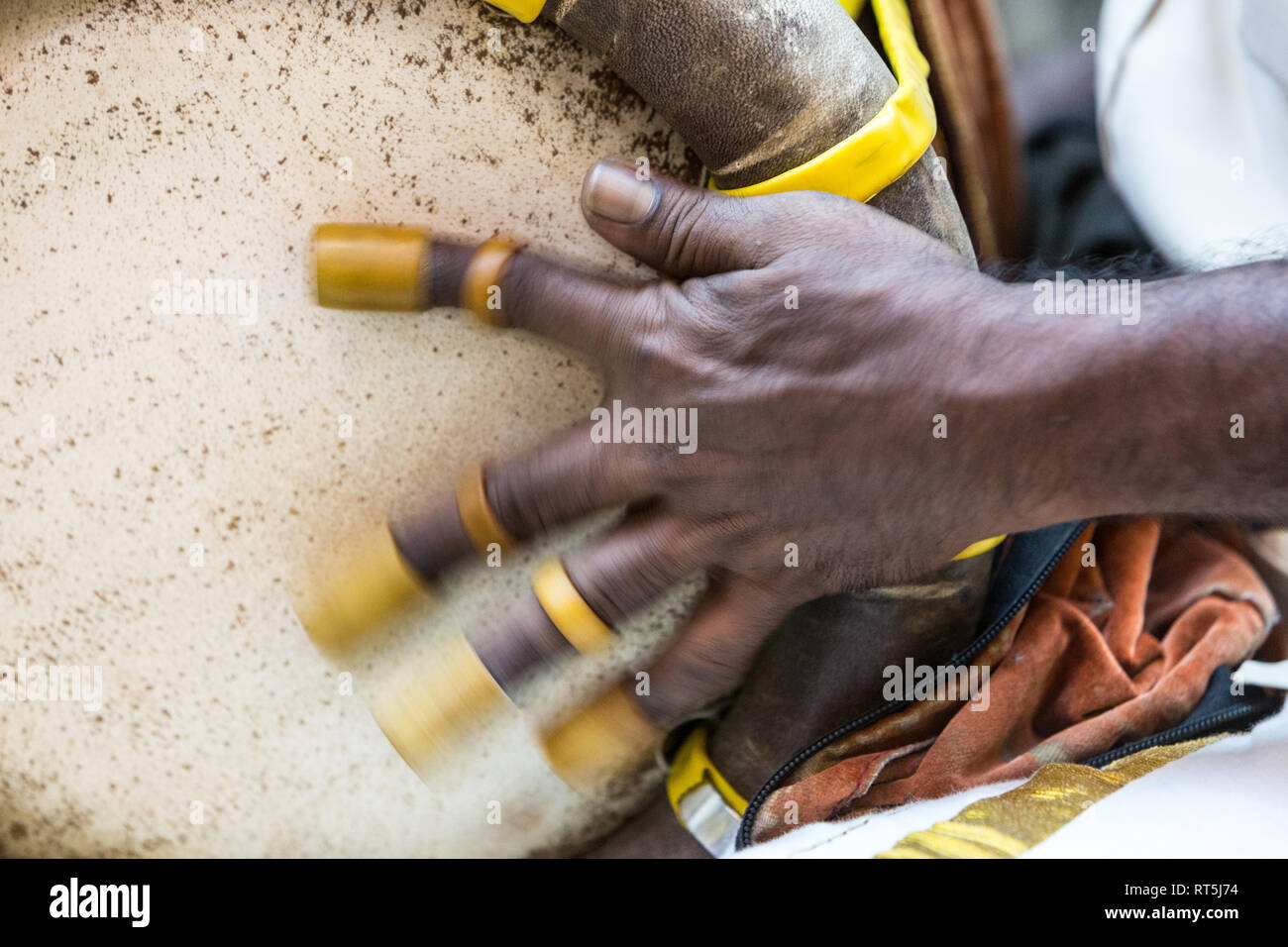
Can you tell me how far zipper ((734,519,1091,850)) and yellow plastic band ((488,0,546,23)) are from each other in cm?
50

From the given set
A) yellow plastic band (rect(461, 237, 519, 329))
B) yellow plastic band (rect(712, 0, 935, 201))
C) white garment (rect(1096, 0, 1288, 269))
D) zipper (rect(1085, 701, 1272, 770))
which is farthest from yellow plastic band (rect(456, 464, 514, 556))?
white garment (rect(1096, 0, 1288, 269))

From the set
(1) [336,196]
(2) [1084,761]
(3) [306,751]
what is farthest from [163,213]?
(2) [1084,761]

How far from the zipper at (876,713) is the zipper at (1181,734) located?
0.35ft

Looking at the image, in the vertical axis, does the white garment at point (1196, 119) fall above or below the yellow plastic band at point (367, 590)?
above

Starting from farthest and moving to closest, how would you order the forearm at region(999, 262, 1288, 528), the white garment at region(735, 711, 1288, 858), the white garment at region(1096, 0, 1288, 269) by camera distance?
1. the white garment at region(1096, 0, 1288, 269)
2. the white garment at region(735, 711, 1288, 858)
3. the forearm at region(999, 262, 1288, 528)

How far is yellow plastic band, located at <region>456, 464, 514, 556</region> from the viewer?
21.8 inches

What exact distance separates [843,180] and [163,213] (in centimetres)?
40

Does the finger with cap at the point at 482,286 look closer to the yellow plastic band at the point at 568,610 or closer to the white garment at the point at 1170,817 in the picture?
the yellow plastic band at the point at 568,610

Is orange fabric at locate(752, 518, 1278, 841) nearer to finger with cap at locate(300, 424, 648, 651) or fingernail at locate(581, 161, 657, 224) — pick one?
finger with cap at locate(300, 424, 648, 651)

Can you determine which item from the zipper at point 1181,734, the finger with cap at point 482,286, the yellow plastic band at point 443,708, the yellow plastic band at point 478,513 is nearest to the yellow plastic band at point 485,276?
the finger with cap at point 482,286

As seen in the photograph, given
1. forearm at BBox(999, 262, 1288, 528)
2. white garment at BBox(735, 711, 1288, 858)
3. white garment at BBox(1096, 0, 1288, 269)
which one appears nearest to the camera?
forearm at BBox(999, 262, 1288, 528)

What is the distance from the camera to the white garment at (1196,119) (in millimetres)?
691

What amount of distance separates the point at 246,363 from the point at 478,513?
0.57 ft

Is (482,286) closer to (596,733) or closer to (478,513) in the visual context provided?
(478,513)
